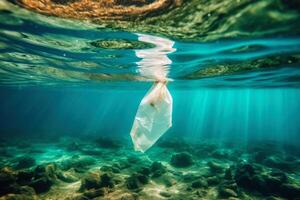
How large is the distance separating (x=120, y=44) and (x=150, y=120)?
5647mm

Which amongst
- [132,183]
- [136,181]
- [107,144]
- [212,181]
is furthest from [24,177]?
[107,144]

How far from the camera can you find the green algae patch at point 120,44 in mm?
11617

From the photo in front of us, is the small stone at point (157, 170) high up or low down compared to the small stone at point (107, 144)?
up

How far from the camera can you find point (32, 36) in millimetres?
11648

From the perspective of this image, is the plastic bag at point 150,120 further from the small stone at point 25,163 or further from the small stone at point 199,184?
the small stone at point 25,163

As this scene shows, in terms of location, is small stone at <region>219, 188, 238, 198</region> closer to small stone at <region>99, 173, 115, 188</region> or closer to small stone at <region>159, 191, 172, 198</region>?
small stone at <region>159, 191, 172, 198</region>

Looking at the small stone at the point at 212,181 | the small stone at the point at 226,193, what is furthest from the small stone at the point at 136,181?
the small stone at the point at 226,193

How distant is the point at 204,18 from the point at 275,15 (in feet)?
7.33

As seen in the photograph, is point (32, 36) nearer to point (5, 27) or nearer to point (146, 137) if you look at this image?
point (5, 27)

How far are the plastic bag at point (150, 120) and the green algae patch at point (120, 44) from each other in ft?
13.0

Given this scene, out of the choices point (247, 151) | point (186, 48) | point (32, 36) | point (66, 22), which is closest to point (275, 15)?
point (186, 48)

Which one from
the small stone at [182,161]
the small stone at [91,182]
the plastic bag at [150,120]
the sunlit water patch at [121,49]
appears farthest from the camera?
the small stone at [182,161]

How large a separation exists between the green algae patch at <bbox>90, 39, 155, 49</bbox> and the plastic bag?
13.0 feet

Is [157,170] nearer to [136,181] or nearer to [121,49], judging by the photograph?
[136,181]
